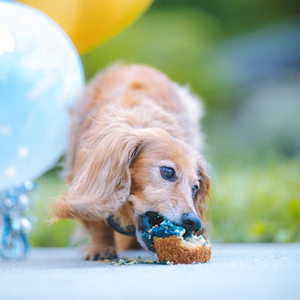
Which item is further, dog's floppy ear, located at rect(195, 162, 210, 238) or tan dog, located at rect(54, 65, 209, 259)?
dog's floppy ear, located at rect(195, 162, 210, 238)

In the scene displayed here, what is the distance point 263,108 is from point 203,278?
22.8ft

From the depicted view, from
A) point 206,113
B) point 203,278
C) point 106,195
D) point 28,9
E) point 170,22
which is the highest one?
point 28,9

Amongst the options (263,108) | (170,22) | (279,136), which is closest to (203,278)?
(279,136)

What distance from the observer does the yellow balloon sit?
16.5ft

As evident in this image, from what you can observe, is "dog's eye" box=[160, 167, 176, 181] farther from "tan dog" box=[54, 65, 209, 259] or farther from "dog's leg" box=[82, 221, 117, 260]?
"dog's leg" box=[82, 221, 117, 260]

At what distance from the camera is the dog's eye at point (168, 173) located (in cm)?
266

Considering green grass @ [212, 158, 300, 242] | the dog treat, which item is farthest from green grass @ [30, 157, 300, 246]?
the dog treat

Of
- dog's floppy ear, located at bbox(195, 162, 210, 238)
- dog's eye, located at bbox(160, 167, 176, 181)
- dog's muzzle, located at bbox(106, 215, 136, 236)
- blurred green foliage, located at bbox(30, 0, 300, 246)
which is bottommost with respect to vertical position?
blurred green foliage, located at bbox(30, 0, 300, 246)

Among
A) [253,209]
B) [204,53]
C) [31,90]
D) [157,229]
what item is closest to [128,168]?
[157,229]

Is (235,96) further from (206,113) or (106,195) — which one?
(106,195)

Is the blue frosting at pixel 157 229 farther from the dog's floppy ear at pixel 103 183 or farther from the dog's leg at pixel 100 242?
the dog's leg at pixel 100 242

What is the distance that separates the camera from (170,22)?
9281mm

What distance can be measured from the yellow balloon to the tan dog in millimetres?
1980

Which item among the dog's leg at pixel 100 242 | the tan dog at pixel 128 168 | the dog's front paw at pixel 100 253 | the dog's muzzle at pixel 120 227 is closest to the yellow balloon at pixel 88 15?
the tan dog at pixel 128 168
